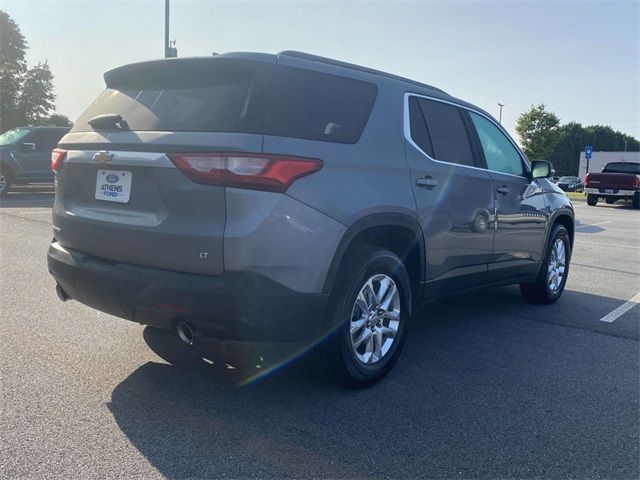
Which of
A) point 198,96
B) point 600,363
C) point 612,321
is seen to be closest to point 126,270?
point 198,96

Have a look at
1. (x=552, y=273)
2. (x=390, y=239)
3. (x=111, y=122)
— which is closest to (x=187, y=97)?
(x=111, y=122)

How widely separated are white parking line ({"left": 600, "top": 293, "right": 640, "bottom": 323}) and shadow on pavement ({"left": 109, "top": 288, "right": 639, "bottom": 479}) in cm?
100

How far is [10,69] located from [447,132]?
4369cm

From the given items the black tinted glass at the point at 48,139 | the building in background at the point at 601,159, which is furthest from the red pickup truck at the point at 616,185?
the building in background at the point at 601,159

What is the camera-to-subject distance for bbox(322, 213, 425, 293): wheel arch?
321cm

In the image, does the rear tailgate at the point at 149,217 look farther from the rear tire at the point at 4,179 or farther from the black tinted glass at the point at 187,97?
the rear tire at the point at 4,179

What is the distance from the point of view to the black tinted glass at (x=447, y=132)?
422 cm

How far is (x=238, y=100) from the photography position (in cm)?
300

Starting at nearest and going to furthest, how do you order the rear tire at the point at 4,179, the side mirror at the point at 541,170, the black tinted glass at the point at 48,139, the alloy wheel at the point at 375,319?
the alloy wheel at the point at 375,319 < the side mirror at the point at 541,170 < the rear tire at the point at 4,179 < the black tinted glass at the point at 48,139

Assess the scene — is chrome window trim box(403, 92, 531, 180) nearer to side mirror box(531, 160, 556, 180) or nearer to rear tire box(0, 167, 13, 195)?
side mirror box(531, 160, 556, 180)

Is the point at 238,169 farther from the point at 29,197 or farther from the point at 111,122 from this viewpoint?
the point at 29,197

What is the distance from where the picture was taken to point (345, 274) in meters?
3.36

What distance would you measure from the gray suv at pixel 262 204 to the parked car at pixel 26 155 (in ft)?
44.0

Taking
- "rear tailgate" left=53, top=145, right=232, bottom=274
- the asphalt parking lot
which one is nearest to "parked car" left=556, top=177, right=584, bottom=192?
the asphalt parking lot
